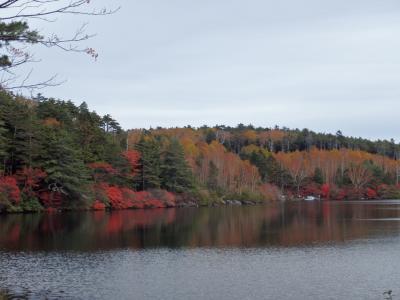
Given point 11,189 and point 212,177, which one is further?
point 212,177

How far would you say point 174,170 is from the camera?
77.2 m

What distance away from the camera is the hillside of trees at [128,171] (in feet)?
188

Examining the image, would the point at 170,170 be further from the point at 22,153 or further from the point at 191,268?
the point at 191,268

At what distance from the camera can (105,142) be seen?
6981 centimetres

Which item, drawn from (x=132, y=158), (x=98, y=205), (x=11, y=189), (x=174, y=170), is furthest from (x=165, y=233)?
(x=174, y=170)

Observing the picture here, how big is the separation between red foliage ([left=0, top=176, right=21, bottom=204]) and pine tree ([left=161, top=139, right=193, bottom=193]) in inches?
1030

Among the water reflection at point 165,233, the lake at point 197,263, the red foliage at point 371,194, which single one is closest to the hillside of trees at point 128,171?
the red foliage at point 371,194

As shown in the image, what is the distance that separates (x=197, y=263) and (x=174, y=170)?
5299cm

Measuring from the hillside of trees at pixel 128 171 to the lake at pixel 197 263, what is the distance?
25.3 ft

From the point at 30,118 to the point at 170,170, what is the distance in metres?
26.1

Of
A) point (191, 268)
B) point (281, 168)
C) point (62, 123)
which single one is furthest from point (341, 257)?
point (281, 168)

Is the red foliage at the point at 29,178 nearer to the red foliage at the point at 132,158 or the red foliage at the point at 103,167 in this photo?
the red foliage at the point at 103,167

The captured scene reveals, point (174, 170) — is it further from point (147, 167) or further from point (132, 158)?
point (132, 158)

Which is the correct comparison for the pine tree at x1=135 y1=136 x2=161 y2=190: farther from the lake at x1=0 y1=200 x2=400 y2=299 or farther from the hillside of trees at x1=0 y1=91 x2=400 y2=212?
the lake at x1=0 y1=200 x2=400 y2=299
